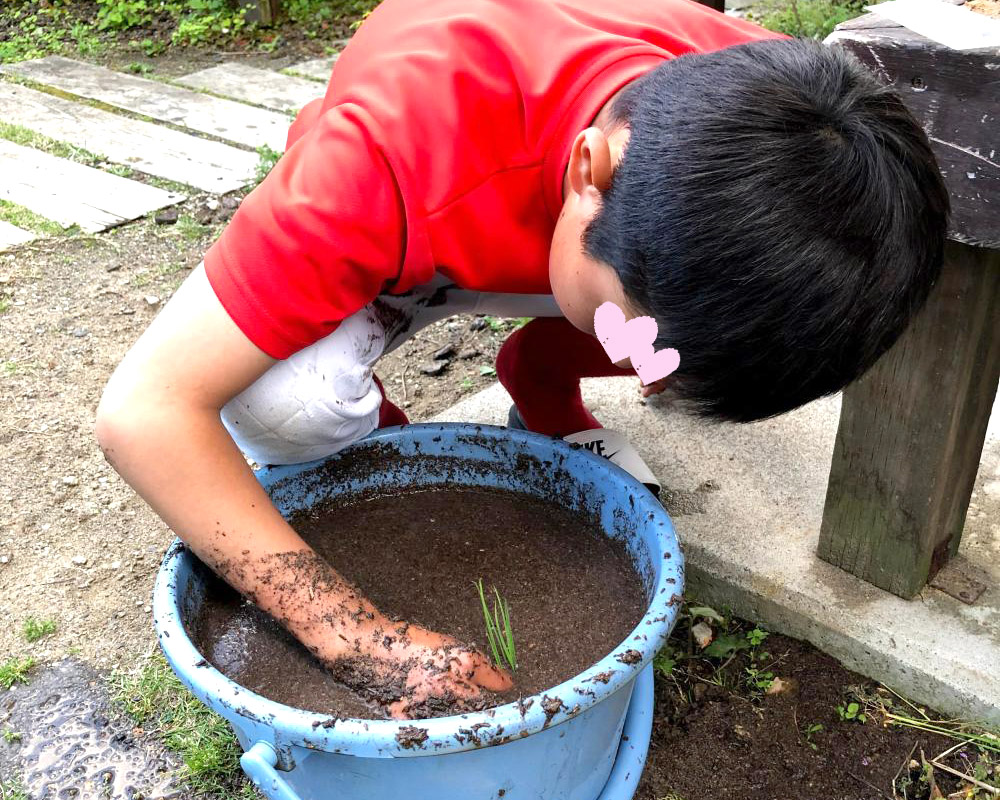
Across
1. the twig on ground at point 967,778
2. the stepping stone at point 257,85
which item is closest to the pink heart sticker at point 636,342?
the twig on ground at point 967,778

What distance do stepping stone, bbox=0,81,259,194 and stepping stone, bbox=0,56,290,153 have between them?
85mm

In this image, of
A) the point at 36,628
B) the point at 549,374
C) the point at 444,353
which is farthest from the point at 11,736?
the point at 444,353

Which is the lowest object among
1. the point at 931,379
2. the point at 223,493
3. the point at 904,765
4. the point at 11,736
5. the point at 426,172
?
the point at 11,736

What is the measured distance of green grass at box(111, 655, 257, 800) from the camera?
1.45 metres

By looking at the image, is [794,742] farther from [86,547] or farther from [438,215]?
[86,547]

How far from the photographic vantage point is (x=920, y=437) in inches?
56.5

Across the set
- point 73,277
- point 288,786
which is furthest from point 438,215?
point 73,277

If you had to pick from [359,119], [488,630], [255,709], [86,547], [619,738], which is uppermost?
[359,119]

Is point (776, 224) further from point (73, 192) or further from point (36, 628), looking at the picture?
point (73, 192)

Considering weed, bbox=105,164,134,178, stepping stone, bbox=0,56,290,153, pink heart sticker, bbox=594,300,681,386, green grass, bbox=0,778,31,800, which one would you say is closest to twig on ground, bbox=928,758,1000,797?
pink heart sticker, bbox=594,300,681,386

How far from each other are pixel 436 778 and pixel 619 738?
1.11 ft

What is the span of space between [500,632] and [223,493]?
0.43 meters

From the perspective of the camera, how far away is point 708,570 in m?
1.68

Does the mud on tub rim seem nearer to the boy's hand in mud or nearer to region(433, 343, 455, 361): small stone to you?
the boy's hand in mud
